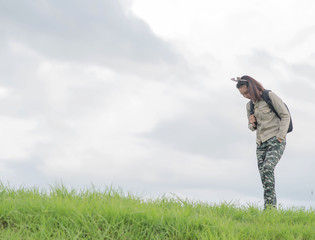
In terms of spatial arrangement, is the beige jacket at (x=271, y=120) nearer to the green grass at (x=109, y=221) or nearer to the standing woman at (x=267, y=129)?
the standing woman at (x=267, y=129)

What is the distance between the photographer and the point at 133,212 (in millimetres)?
5832

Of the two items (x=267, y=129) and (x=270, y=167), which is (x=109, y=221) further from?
(x=267, y=129)

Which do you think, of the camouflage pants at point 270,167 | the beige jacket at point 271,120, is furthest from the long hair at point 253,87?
the camouflage pants at point 270,167

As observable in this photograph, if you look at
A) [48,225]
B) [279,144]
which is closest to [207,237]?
[48,225]

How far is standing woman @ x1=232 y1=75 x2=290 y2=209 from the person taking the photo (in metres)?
8.28

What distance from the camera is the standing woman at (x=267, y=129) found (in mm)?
8281

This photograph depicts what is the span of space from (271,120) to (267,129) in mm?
190

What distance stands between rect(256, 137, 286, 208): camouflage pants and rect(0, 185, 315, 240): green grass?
152cm

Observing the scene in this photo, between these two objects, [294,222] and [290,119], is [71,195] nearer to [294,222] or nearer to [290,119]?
[294,222]

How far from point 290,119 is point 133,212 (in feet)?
13.7

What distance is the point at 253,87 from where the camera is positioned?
28.0ft

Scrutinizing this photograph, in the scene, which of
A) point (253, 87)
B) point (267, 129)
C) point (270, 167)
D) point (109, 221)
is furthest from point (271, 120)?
point (109, 221)

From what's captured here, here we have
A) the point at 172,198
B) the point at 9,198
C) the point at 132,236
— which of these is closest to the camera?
the point at 132,236

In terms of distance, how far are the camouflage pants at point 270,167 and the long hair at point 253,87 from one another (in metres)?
0.87
